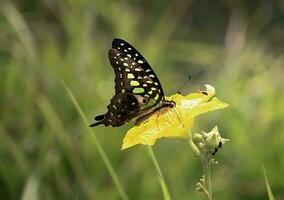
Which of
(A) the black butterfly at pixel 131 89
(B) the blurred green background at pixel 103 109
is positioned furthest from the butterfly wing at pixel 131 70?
(B) the blurred green background at pixel 103 109

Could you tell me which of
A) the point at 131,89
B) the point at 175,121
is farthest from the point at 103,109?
the point at 175,121

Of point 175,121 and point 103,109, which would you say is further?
point 103,109

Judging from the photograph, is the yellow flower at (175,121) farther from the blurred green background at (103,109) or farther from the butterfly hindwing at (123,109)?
the blurred green background at (103,109)

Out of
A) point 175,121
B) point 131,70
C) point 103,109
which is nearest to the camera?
point 175,121

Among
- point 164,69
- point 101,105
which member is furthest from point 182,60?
point 101,105

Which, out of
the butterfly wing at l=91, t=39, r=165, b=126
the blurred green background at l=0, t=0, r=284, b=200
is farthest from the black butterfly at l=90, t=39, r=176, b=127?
the blurred green background at l=0, t=0, r=284, b=200

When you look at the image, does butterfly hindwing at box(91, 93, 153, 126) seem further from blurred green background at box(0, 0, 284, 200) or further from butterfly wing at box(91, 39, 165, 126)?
blurred green background at box(0, 0, 284, 200)

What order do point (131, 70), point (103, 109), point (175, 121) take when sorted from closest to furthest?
point (175, 121) < point (131, 70) < point (103, 109)

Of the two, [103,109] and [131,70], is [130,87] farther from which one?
[103,109]
